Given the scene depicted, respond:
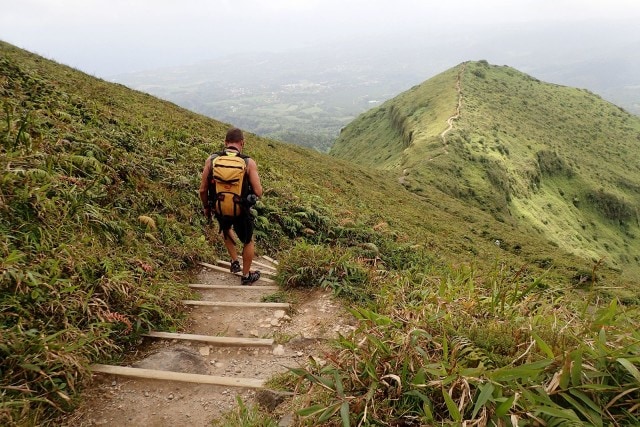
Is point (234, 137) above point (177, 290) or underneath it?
above

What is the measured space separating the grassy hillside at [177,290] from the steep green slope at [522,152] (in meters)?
30.7

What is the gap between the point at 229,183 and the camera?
6.38 m

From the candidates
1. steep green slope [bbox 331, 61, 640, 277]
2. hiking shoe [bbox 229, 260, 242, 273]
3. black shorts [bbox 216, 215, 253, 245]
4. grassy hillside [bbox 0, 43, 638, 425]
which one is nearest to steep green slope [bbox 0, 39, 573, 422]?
grassy hillside [bbox 0, 43, 638, 425]

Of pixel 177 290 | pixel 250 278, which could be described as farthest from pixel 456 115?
pixel 177 290

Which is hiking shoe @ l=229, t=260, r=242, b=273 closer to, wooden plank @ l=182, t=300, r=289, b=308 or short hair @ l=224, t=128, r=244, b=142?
wooden plank @ l=182, t=300, r=289, b=308

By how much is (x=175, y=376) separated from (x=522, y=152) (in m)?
62.8

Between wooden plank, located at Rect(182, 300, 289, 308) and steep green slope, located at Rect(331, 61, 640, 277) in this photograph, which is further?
steep green slope, located at Rect(331, 61, 640, 277)

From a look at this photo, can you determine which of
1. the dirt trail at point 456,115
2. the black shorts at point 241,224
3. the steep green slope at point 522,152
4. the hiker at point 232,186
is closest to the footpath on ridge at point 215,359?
the black shorts at point 241,224

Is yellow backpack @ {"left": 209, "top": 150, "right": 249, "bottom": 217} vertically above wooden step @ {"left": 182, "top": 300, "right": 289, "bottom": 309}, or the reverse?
yellow backpack @ {"left": 209, "top": 150, "right": 249, "bottom": 217}

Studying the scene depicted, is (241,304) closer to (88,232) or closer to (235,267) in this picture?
(235,267)

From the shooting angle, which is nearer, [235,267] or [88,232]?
[88,232]

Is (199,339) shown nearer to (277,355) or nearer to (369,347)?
(277,355)

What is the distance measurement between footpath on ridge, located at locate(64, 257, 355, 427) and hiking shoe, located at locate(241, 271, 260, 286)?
0.33m

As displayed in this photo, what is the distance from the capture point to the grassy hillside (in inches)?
105
